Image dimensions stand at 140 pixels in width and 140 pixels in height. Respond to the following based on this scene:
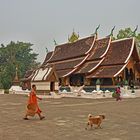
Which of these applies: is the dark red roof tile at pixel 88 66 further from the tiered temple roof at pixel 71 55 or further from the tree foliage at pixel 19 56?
the tree foliage at pixel 19 56

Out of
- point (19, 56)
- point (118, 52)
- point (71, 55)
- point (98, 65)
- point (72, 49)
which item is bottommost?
point (98, 65)

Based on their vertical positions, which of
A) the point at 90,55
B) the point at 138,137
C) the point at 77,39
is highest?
the point at 77,39

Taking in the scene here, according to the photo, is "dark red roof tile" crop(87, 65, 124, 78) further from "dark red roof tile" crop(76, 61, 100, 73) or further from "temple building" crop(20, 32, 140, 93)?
"dark red roof tile" crop(76, 61, 100, 73)

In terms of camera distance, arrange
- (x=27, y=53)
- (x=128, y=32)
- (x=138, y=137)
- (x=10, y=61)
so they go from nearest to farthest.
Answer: (x=138, y=137) < (x=128, y=32) < (x=10, y=61) < (x=27, y=53)

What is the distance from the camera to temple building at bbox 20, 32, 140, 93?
109ft

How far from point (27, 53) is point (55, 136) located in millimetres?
81840

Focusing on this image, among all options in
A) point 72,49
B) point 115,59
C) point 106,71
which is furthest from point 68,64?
point 106,71

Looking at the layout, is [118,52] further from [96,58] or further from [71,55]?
[71,55]

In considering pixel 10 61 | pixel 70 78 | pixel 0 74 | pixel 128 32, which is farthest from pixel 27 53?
pixel 70 78

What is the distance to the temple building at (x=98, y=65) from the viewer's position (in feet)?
109

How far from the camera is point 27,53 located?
88.0 meters

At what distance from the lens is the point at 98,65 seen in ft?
115

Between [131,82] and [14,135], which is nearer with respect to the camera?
[14,135]

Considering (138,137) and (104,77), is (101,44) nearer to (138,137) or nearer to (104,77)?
(104,77)
